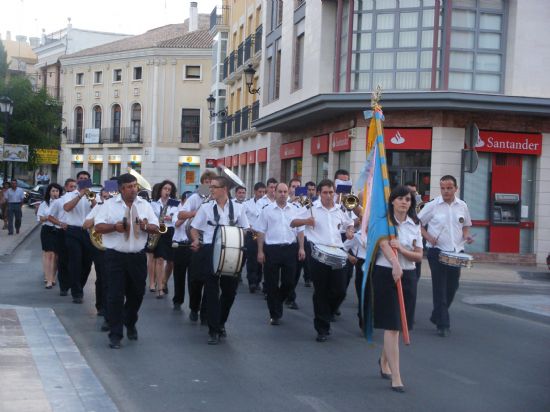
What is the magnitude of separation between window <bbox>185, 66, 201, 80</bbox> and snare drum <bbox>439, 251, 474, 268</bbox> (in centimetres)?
5142

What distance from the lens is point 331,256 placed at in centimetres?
970

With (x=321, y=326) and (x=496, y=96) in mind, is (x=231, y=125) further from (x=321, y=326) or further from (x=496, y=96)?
(x=321, y=326)

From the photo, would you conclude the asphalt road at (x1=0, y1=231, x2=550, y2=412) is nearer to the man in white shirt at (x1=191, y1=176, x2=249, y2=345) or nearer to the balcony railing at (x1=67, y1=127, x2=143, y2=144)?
the man in white shirt at (x1=191, y1=176, x2=249, y2=345)

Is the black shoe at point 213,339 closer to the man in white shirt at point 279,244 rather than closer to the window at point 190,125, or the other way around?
the man in white shirt at point 279,244

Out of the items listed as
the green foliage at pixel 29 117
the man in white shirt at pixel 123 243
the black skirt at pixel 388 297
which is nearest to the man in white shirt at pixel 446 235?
the black skirt at pixel 388 297

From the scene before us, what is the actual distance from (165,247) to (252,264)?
1.75 metres

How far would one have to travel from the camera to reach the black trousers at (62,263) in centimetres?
1346

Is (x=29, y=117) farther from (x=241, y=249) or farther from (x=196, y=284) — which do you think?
(x=241, y=249)

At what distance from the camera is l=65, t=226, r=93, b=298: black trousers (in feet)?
41.4

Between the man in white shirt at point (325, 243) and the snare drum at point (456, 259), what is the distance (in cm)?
118

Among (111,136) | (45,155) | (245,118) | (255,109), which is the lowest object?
(45,155)

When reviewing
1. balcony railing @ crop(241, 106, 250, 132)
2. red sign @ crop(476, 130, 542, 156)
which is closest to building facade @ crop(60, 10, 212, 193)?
balcony railing @ crop(241, 106, 250, 132)

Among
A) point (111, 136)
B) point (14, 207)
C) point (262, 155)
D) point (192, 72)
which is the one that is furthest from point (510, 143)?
point (111, 136)

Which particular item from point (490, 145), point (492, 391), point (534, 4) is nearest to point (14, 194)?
point (490, 145)
